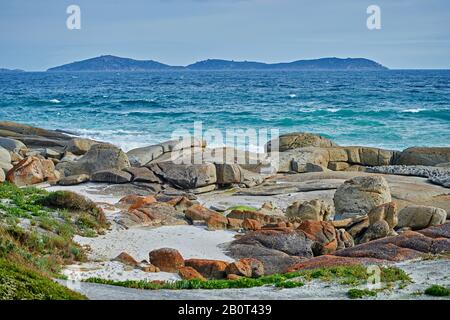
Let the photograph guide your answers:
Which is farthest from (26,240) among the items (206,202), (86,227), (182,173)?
(182,173)

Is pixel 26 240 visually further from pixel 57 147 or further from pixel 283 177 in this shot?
pixel 57 147

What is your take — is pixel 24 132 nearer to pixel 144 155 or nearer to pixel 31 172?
pixel 144 155

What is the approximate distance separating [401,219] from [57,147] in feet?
81.7

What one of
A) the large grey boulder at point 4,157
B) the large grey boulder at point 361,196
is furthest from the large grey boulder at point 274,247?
the large grey boulder at point 4,157

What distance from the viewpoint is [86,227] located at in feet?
65.9

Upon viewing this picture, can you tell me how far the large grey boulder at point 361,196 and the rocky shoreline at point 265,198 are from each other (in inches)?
1.4

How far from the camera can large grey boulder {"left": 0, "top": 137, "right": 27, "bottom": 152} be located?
38.5m

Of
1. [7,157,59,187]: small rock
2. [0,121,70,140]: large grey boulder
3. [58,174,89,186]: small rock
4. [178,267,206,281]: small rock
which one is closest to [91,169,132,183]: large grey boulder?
[58,174,89,186]: small rock

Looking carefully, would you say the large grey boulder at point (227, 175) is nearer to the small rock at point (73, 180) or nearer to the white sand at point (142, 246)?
the small rock at point (73, 180)

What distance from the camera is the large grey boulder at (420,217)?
72.2ft

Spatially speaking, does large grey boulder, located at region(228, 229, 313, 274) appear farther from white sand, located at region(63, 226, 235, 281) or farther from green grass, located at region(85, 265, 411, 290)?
green grass, located at region(85, 265, 411, 290)

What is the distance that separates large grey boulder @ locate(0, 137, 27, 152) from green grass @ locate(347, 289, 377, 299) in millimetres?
29572

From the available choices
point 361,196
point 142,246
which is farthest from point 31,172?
point 361,196

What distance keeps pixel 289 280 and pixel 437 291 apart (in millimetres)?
3045
